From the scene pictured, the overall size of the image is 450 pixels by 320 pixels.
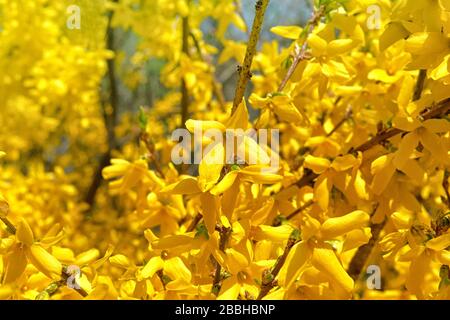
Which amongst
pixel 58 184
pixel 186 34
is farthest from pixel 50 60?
pixel 186 34

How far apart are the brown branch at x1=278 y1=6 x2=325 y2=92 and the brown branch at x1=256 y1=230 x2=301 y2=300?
424 millimetres

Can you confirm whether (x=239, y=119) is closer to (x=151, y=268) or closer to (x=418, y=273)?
(x=151, y=268)

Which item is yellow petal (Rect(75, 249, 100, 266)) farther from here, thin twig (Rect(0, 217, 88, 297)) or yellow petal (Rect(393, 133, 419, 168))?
yellow petal (Rect(393, 133, 419, 168))

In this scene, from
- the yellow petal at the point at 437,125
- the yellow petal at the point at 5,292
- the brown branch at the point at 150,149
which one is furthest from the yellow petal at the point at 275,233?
the brown branch at the point at 150,149

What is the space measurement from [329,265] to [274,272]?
10 cm

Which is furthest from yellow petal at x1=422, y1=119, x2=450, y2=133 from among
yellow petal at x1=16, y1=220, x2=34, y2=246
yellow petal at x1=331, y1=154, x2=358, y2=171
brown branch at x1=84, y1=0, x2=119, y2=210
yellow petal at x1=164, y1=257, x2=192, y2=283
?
brown branch at x1=84, y1=0, x2=119, y2=210

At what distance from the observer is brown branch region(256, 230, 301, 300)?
0.96m

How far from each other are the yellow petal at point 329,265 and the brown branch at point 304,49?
0.46 meters

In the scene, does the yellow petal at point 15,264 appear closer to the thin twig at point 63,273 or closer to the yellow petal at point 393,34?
the thin twig at point 63,273

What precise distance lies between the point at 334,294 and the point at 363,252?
0.55m

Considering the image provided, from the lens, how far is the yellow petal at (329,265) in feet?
3.12

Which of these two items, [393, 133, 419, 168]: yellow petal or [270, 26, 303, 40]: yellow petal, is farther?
[270, 26, 303, 40]: yellow petal

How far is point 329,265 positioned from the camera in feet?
3.12

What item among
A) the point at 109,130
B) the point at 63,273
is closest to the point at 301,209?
the point at 63,273
